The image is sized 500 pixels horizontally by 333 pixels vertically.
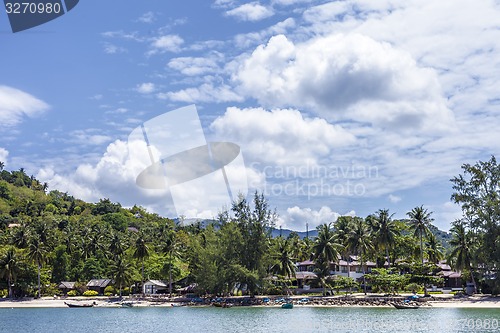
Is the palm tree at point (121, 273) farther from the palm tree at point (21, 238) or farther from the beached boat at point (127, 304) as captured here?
the palm tree at point (21, 238)

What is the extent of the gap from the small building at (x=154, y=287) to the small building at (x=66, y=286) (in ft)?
40.5

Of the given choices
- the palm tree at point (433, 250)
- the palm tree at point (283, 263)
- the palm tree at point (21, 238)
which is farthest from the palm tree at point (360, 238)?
the palm tree at point (21, 238)

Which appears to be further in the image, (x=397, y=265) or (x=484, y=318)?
(x=397, y=265)

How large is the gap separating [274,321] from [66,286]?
52692mm

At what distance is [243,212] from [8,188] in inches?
4842

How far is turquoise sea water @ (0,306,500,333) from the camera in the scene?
39.1m

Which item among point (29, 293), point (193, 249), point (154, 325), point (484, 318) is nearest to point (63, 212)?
point (29, 293)

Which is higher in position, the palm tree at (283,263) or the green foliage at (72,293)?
the palm tree at (283,263)

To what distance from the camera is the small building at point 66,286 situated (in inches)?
3374

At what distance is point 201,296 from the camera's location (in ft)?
248

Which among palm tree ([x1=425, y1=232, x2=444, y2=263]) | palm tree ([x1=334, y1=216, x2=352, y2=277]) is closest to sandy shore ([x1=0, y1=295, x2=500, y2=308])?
palm tree ([x1=334, y1=216, x2=352, y2=277])

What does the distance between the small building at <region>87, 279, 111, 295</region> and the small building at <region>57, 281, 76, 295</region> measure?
267 cm

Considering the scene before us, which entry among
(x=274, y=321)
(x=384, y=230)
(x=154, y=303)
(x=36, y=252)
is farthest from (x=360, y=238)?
(x=36, y=252)

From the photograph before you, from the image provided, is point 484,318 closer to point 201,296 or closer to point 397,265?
point 397,265
